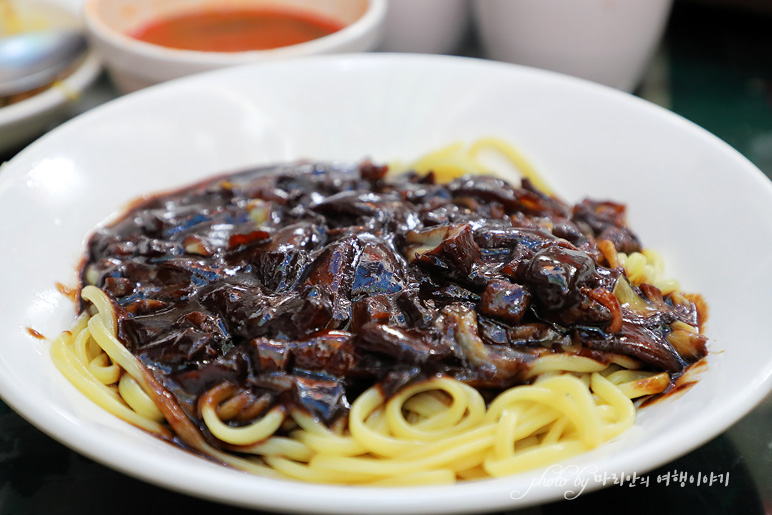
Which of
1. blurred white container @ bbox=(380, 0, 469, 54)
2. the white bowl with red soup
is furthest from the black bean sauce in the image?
blurred white container @ bbox=(380, 0, 469, 54)

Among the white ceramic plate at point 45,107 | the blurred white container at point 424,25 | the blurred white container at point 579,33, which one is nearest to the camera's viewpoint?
→ the white ceramic plate at point 45,107

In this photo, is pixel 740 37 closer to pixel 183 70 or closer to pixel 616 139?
pixel 616 139

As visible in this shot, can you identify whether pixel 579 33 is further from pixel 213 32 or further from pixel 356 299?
pixel 356 299

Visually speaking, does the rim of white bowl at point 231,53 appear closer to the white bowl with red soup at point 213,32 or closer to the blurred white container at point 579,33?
the white bowl with red soup at point 213,32

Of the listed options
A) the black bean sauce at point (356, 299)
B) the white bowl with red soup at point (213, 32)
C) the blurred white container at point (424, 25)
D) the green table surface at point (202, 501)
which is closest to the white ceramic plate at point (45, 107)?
the white bowl with red soup at point (213, 32)

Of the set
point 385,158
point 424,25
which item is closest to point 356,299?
point 385,158

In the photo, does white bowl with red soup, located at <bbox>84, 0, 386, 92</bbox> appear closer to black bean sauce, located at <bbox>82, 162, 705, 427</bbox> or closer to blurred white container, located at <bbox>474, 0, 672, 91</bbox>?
blurred white container, located at <bbox>474, 0, 672, 91</bbox>

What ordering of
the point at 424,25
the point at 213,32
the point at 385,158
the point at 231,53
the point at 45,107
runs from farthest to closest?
the point at 424,25 → the point at 213,32 → the point at 231,53 → the point at 45,107 → the point at 385,158
